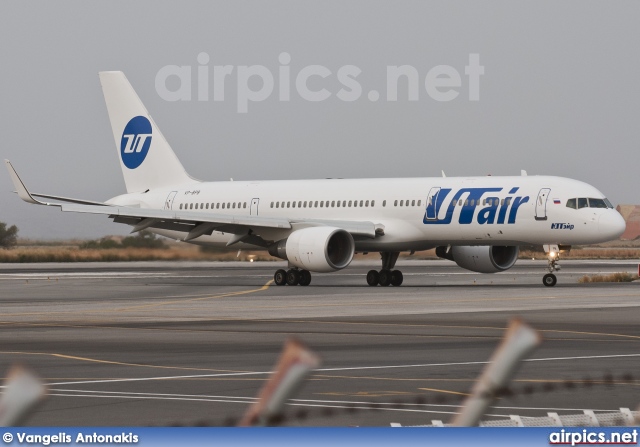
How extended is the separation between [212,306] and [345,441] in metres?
29.3

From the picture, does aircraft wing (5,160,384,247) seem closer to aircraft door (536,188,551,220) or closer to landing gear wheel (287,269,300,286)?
landing gear wheel (287,269,300,286)

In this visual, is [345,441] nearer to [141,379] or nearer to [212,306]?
[141,379]

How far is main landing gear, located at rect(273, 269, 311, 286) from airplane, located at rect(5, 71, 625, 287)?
4 centimetres

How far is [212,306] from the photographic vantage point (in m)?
34.8

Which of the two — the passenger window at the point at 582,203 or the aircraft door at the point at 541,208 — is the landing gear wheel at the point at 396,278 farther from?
the passenger window at the point at 582,203

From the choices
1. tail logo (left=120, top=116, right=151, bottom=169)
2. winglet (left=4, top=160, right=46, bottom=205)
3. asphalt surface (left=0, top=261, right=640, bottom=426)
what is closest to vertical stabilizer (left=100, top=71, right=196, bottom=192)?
tail logo (left=120, top=116, right=151, bottom=169)

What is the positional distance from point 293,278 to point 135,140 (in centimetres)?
1433

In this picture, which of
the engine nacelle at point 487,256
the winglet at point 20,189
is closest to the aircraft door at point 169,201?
the winglet at point 20,189

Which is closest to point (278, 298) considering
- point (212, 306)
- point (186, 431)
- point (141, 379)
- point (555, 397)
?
point (212, 306)

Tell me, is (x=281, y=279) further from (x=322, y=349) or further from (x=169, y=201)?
(x=322, y=349)

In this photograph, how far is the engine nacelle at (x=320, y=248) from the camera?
4469 centimetres

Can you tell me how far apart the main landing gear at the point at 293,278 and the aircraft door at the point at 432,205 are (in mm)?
4988

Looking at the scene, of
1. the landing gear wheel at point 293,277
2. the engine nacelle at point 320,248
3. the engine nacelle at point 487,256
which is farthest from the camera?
the engine nacelle at point 487,256

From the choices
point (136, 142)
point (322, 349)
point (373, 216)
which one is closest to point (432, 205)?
point (373, 216)
